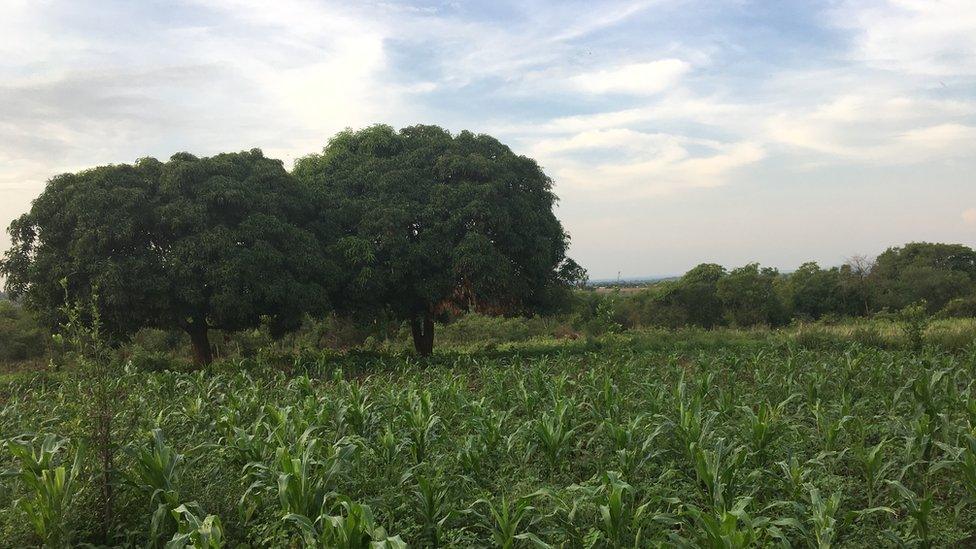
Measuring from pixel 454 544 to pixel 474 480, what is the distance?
3.20 ft

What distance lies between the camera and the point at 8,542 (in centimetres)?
379

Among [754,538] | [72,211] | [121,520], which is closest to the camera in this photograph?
[754,538]

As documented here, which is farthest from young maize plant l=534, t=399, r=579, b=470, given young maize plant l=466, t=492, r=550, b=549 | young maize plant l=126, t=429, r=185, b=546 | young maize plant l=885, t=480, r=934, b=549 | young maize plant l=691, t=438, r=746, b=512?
young maize plant l=126, t=429, r=185, b=546

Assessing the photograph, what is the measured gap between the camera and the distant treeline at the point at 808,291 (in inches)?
1313

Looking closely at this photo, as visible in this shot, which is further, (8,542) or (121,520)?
(121,520)

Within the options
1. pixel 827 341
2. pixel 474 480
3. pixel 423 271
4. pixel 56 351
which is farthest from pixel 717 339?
pixel 56 351

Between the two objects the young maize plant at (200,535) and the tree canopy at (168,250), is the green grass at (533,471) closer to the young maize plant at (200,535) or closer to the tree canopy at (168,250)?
the young maize plant at (200,535)

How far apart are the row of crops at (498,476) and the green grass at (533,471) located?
0.02m

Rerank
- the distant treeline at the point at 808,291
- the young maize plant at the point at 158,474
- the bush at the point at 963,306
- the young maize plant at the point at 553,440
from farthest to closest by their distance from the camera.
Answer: the distant treeline at the point at 808,291 → the bush at the point at 963,306 → the young maize plant at the point at 553,440 → the young maize plant at the point at 158,474

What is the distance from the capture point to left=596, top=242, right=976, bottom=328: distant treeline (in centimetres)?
3334

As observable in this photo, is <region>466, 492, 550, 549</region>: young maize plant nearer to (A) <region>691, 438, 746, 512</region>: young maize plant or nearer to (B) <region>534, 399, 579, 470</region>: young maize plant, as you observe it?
(B) <region>534, 399, 579, 470</region>: young maize plant

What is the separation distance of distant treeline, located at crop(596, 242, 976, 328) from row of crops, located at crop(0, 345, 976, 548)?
2585 centimetres

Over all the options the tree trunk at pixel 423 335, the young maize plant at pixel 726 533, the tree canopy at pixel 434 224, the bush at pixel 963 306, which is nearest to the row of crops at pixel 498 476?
the young maize plant at pixel 726 533

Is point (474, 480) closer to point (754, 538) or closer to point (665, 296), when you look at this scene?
point (754, 538)
